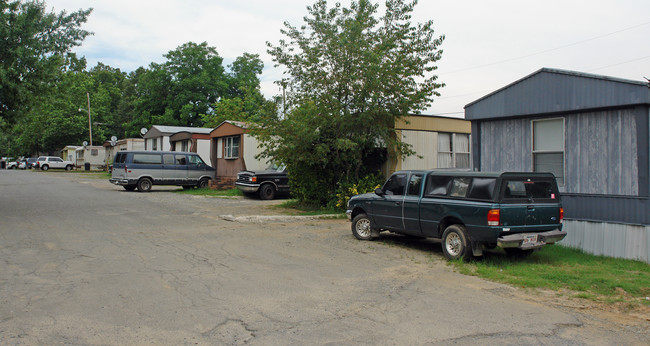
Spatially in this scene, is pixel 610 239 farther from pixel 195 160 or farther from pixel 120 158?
pixel 120 158

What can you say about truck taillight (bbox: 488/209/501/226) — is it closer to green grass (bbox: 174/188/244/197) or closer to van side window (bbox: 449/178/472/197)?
van side window (bbox: 449/178/472/197)

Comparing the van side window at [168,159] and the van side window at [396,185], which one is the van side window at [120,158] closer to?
the van side window at [168,159]

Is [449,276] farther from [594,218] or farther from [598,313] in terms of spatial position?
[594,218]

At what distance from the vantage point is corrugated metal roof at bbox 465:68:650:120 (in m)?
9.75

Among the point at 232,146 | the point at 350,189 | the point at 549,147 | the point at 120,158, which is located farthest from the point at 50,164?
the point at 549,147

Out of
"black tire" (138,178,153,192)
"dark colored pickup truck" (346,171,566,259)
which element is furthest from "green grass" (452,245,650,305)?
"black tire" (138,178,153,192)

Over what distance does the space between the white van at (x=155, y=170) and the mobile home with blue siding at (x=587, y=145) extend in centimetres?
1755

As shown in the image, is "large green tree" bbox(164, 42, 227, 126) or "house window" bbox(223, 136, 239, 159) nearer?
"house window" bbox(223, 136, 239, 159)

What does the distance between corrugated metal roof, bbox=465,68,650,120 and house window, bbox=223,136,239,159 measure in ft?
52.5

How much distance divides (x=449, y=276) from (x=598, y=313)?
7.51 feet

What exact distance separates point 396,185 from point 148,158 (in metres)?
17.8

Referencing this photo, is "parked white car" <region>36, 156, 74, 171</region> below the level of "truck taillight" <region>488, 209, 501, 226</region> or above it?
above

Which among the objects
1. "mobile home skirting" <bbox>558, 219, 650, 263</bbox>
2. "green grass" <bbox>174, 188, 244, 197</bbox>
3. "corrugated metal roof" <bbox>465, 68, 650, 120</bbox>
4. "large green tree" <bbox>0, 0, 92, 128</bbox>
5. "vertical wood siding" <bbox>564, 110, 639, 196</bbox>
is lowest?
"mobile home skirting" <bbox>558, 219, 650, 263</bbox>

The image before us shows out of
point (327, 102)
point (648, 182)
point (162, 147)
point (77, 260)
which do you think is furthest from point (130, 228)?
point (162, 147)
